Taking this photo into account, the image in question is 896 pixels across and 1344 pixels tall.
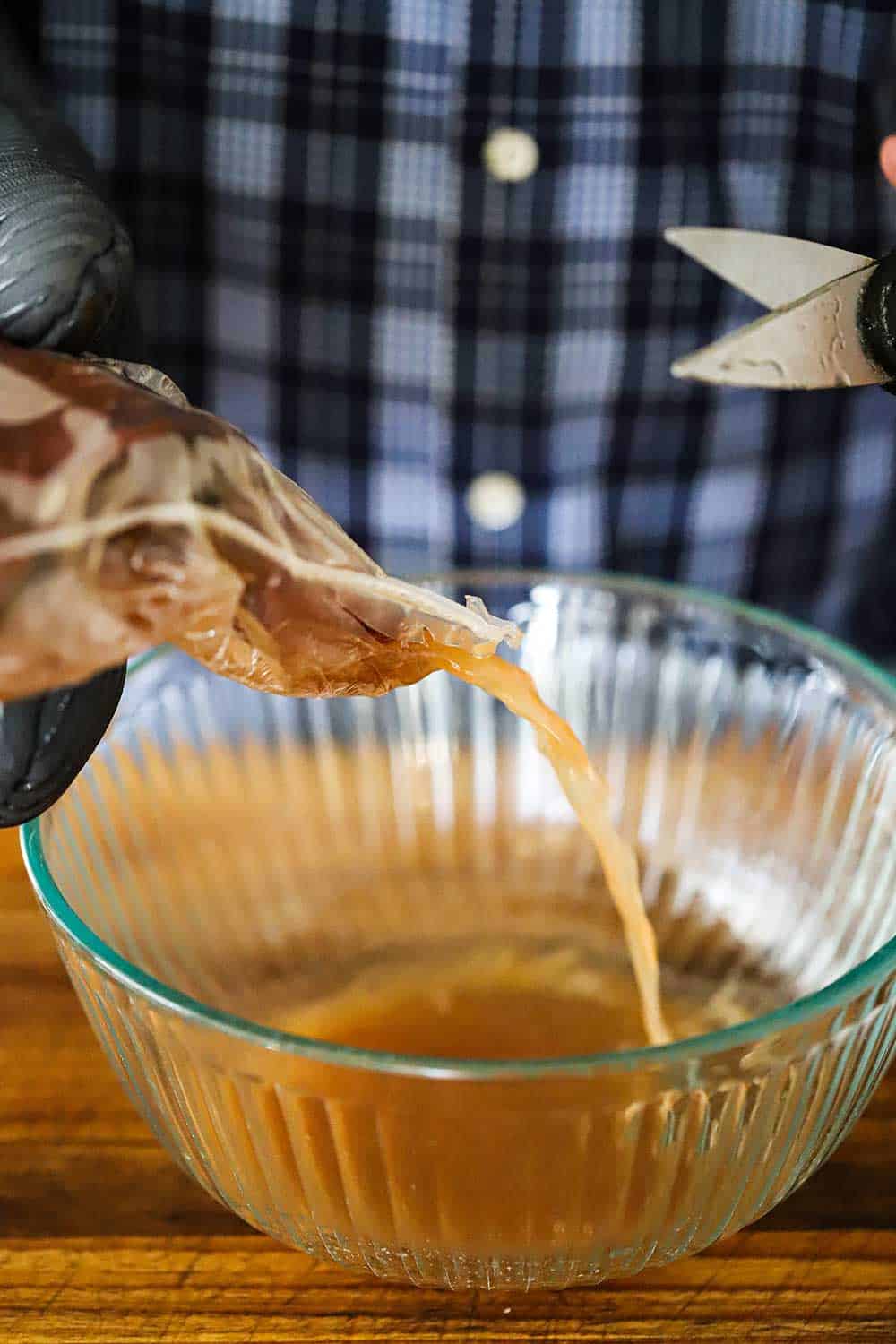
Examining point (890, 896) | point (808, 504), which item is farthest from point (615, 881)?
point (808, 504)

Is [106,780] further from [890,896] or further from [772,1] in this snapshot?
[772,1]

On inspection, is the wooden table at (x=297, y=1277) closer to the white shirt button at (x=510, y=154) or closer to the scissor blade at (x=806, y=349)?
the scissor blade at (x=806, y=349)

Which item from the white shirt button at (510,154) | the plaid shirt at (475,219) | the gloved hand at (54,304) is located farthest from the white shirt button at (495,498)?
the gloved hand at (54,304)

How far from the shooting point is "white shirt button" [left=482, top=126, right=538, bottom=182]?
3.47 feet

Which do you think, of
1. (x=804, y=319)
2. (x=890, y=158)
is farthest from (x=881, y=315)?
(x=890, y=158)

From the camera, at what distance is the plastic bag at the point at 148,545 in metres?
0.45

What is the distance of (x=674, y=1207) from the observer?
53 centimetres

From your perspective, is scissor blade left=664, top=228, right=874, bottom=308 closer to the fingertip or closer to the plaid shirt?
the fingertip

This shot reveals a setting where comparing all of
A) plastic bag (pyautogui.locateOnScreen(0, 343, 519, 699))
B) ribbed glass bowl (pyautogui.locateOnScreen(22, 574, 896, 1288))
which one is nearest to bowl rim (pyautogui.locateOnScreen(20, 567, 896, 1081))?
ribbed glass bowl (pyautogui.locateOnScreen(22, 574, 896, 1288))

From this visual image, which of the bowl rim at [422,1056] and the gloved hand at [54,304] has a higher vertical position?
the gloved hand at [54,304]

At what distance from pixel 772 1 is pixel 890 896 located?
2.44ft

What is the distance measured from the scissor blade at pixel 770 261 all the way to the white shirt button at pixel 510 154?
1.29 ft

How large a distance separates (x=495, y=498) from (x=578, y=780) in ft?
1.73

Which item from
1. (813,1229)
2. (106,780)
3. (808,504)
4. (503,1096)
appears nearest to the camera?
(503,1096)
